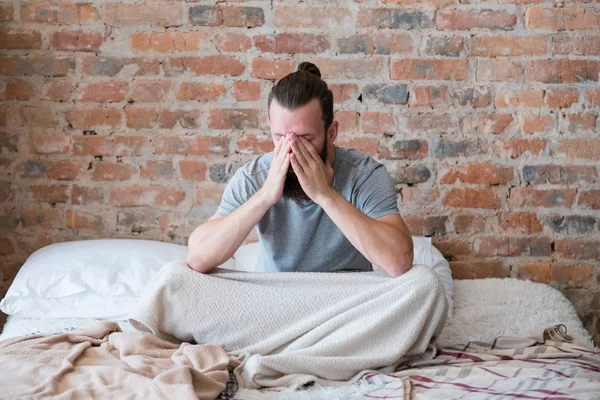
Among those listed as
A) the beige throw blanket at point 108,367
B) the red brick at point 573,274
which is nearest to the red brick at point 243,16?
the beige throw blanket at point 108,367

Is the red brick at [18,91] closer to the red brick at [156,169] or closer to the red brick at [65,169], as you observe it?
the red brick at [65,169]

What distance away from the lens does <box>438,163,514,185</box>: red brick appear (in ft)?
9.90

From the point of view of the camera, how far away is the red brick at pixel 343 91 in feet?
9.79

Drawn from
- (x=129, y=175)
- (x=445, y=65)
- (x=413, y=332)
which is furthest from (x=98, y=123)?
(x=413, y=332)

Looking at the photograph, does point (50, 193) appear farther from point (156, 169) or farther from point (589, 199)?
point (589, 199)

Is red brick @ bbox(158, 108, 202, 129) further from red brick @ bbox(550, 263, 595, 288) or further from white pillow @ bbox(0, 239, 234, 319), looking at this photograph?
red brick @ bbox(550, 263, 595, 288)

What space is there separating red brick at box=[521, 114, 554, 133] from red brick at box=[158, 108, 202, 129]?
1.24 m

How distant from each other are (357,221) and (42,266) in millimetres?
1130

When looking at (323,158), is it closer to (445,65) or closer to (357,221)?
(357,221)

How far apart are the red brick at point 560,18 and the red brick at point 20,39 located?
1.85 metres

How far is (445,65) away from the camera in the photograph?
2.99 meters

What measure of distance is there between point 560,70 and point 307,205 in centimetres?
132

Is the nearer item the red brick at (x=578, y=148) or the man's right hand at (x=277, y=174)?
the man's right hand at (x=277, y=174)

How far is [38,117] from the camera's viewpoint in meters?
2.98
